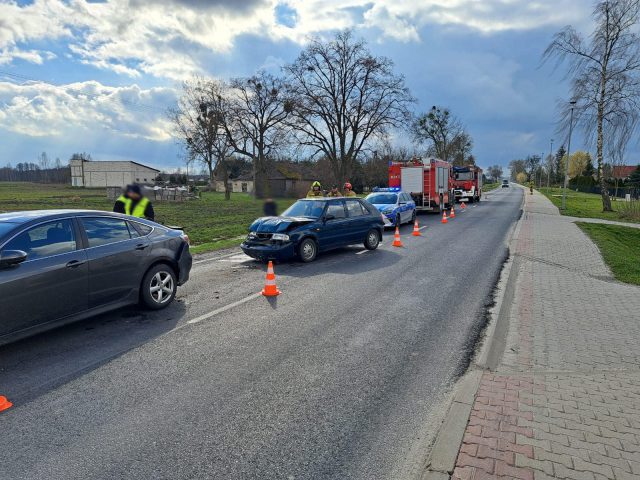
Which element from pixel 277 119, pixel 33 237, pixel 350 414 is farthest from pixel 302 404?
pixel 277 119

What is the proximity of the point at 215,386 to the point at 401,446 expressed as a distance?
5.97ft

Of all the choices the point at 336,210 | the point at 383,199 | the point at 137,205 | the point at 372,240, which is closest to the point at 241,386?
the point at 137,205

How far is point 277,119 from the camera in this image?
4669 centimetres

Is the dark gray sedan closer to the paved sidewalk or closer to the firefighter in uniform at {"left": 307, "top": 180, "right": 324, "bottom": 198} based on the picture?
the paved sidewalk

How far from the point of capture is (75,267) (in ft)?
17.0

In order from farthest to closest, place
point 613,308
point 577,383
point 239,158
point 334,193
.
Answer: point 239,158 < point 334,193 < point 613,308 < point 577,383

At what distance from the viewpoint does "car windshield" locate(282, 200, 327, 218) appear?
10938 millimetres

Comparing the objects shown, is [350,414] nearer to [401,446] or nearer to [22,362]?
[401,446]

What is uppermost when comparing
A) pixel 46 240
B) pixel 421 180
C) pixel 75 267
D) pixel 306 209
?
pixel 421 180

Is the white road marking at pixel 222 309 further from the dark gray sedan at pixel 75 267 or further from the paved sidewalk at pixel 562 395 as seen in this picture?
the paved sidewalk at pixel 562 395

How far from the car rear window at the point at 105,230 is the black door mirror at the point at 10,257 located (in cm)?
94

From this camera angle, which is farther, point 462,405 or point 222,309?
point 222,309

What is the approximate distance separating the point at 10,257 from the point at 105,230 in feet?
4.53

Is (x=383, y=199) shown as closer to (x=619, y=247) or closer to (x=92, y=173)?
(x=619, y=247)
